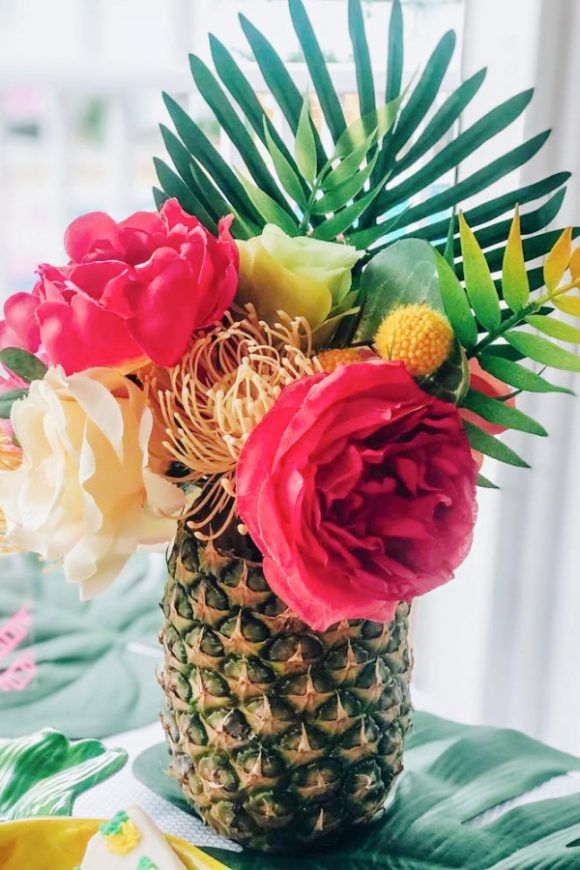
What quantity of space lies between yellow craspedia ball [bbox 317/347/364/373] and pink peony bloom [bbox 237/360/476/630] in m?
0.05

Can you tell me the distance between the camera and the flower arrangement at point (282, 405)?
1.40ft

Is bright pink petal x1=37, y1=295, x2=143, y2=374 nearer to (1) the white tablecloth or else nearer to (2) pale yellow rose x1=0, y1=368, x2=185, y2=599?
(2) pale yellow rose x1=0, y1=368, x2=185, y2=599

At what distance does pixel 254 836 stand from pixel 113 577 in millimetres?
201

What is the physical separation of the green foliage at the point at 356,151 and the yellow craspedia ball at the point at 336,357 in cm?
8

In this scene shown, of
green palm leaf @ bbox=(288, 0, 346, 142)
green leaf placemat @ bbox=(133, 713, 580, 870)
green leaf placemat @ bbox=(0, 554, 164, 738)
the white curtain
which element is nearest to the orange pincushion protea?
green palm leaf @ bbox=(288, 0, 346, 142)

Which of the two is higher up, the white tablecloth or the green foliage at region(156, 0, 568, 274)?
the green foliage at region(156, 0, 568, 274)

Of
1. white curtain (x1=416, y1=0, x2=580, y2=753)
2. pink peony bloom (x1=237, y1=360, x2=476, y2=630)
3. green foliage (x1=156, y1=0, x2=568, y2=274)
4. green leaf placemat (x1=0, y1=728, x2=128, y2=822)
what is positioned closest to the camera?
pink peony bloom (x1=237, y1=360, x2=476, y2=630)

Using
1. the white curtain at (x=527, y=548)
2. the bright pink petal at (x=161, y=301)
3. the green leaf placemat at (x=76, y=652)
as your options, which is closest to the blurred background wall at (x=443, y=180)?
the white curtain at (x=527, y=548)

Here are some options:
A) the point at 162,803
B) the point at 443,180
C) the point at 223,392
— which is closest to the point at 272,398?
the point at 223,392

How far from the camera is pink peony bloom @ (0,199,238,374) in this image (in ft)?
1.48

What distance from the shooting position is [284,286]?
50cm

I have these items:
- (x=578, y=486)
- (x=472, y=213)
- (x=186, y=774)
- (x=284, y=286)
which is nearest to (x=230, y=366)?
(x=284, y=286)

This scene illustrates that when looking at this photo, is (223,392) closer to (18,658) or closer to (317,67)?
(317,67)

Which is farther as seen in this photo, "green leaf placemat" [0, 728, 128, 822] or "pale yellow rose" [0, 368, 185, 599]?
"green leaf placemat" [0, 728, 128, 822]
